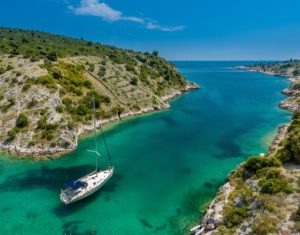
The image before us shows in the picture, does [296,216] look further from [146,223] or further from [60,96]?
[60,96]

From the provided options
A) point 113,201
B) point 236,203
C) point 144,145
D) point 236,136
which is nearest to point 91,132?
point 144,145

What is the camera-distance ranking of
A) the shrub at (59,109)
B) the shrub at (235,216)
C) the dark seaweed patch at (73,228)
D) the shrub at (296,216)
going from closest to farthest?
the shrub at (296,216)
the shrub at (235,216)
the dark seaweed patch at (73,228)
the shrub at (59,109)

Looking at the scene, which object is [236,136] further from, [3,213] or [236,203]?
[3,213]

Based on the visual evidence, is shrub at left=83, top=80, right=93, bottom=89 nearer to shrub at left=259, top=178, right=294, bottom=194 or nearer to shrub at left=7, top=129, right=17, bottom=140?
shrub at left=7, top=129, right=17, bottom=140

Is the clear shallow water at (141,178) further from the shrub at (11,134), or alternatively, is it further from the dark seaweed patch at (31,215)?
the shrub at (11,134)

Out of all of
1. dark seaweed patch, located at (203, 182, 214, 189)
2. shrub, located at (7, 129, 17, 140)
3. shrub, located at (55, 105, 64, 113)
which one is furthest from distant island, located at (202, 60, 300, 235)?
shrub, located at (55, 105, 64, 113)

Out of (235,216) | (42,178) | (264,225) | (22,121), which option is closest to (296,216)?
(264,225)

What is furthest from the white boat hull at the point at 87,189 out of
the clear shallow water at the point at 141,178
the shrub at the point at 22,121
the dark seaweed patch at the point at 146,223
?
the shrub at the point at 22,121
